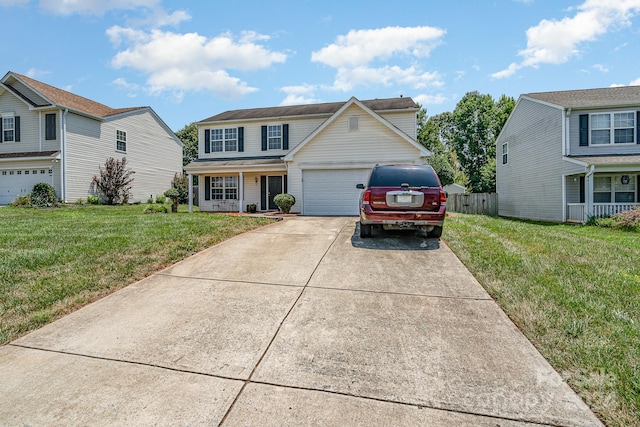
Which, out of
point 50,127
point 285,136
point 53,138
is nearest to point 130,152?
point 53,138

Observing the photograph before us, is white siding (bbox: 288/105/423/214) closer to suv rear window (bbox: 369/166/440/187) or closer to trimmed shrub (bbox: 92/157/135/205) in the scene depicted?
suv rear window (bbox: 369/166/440/187)

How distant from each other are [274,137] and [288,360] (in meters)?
16.5

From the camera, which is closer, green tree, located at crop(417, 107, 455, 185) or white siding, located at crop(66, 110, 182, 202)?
white siding, located at crop(66, 110, 182, 202)

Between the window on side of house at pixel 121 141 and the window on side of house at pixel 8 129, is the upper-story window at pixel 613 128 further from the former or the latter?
the window on side of house at pixel 8 129

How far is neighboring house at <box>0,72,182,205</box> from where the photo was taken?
18.5 meters

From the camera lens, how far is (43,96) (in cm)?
1836

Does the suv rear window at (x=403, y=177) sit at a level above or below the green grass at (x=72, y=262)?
above

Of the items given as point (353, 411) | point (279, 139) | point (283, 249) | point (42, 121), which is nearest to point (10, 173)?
point (42, 121)

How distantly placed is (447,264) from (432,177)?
95.4 inches

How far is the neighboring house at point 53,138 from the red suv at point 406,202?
63.5ft

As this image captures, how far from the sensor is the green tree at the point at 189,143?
43.8 metres

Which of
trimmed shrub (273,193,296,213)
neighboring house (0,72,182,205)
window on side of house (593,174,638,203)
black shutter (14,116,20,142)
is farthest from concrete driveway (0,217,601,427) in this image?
black shutter (14,116,20,142)

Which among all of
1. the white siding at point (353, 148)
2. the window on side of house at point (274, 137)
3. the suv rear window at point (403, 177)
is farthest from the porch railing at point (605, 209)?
the window on side of house at point (274, 137)

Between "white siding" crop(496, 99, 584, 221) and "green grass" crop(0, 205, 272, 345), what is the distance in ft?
52.6
